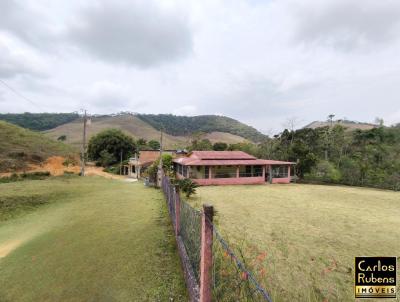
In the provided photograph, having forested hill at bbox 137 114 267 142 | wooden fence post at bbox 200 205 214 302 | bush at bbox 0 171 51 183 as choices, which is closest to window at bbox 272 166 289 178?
bush at bbox 0 171 51 183

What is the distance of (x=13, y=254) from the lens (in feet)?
21.7

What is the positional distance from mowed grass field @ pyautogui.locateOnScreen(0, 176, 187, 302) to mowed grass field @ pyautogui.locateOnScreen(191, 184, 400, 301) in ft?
7.16

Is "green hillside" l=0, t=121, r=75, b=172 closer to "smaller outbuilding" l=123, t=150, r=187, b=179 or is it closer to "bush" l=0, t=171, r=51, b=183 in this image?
"bush" l=0, t=171, r=51, b=183

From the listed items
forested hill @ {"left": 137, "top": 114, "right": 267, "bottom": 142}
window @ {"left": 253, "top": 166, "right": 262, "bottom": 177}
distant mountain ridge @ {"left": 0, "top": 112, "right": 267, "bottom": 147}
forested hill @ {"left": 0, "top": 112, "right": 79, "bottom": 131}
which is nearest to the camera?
window @ {"left": 253, "top": 166, "right": 262, "bottom": 177}

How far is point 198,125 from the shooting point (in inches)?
4710

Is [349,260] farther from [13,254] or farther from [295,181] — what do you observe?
[295,181]

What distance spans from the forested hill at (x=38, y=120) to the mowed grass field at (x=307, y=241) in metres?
100

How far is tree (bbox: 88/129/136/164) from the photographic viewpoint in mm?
46603

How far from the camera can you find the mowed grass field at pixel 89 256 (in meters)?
4.69

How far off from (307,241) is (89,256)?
6544 mm

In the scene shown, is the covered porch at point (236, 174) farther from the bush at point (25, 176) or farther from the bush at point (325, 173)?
the bush at point (25, 176)

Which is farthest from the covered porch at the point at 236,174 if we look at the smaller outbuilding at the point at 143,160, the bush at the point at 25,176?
the bush at the point at 25,176

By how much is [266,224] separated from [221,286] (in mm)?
6363

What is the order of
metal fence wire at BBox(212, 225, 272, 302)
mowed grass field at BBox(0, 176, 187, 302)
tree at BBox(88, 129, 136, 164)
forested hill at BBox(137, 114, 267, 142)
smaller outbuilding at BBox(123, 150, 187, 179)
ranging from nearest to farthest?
1. metal fence wire at BBox(212, 225, 272, 302)
2. mowed grass field at BBox(0, 176, 187, 302)
3. smaller outbuilding at BBox(123, 150, 187, 179)
4. tree at BBox(88, 129, 136, 164)
5. forested hill at BBox(137, 114, 267, 142)
